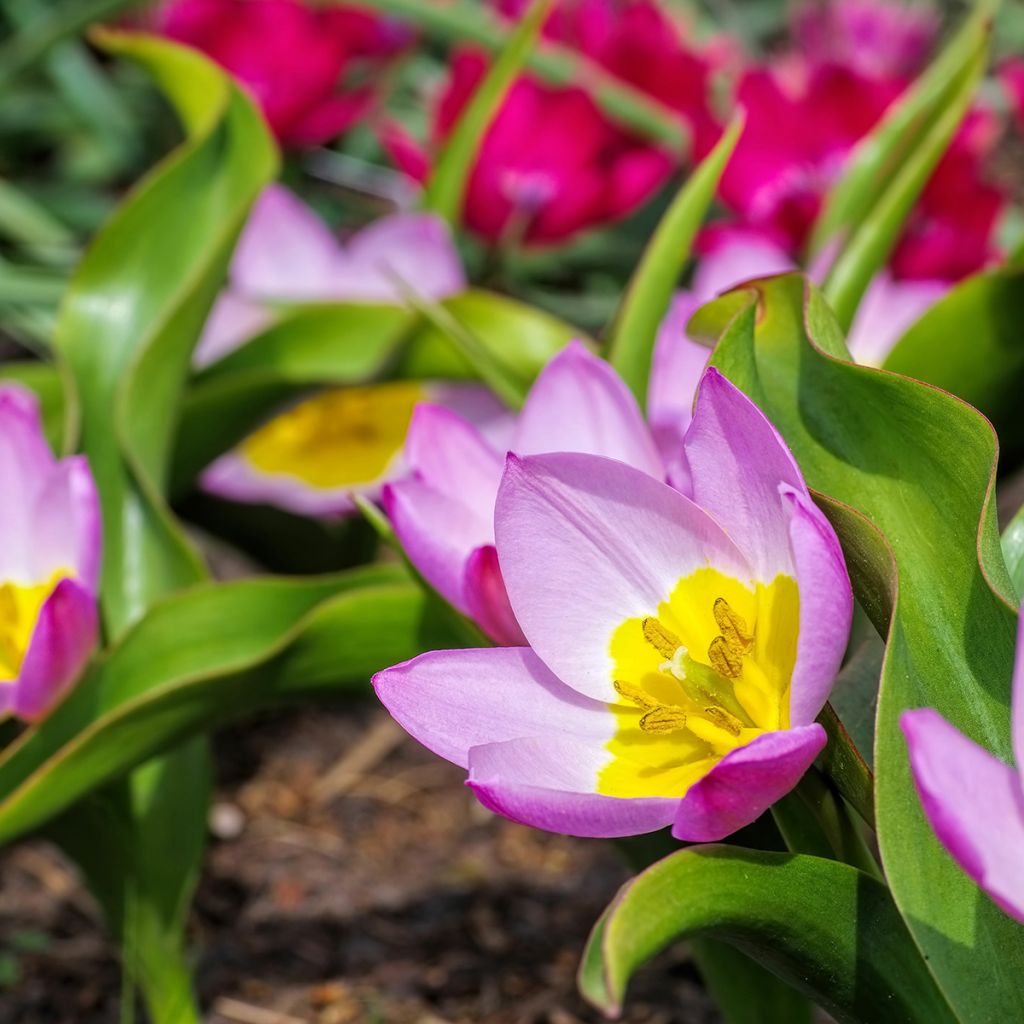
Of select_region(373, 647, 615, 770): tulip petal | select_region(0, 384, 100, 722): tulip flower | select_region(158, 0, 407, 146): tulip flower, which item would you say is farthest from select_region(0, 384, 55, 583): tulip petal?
select_region(158, 0, 407, 146): tulip flower

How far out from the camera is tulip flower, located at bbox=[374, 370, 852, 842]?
497 mm

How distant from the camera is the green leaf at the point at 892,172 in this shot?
2.94ft

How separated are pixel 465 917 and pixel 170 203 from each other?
63 centimetres

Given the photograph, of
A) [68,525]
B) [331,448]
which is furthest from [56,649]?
[331,448]

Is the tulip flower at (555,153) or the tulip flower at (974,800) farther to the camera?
the tulip flower at (555,153)

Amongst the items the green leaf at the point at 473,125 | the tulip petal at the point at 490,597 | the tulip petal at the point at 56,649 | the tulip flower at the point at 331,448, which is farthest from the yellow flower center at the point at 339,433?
the tulip petal at the point at 490,597

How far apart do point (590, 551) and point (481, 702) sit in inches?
2.9

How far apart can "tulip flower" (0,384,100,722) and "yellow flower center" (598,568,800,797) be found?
0.30 metres

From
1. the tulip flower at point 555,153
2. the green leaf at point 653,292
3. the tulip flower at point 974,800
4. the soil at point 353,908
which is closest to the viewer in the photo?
the tulip flower at point 974,800

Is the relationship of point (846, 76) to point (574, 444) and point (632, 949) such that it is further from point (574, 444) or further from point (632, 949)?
point (632, 949)

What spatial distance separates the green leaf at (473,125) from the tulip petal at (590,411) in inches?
A: 20.1

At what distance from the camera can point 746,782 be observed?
1.50 feet

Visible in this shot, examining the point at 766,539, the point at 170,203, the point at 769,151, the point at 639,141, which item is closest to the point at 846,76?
the point at 769,151

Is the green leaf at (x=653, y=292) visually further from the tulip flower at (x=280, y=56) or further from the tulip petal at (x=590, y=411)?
the tulip flower at (x=280, y=56)
